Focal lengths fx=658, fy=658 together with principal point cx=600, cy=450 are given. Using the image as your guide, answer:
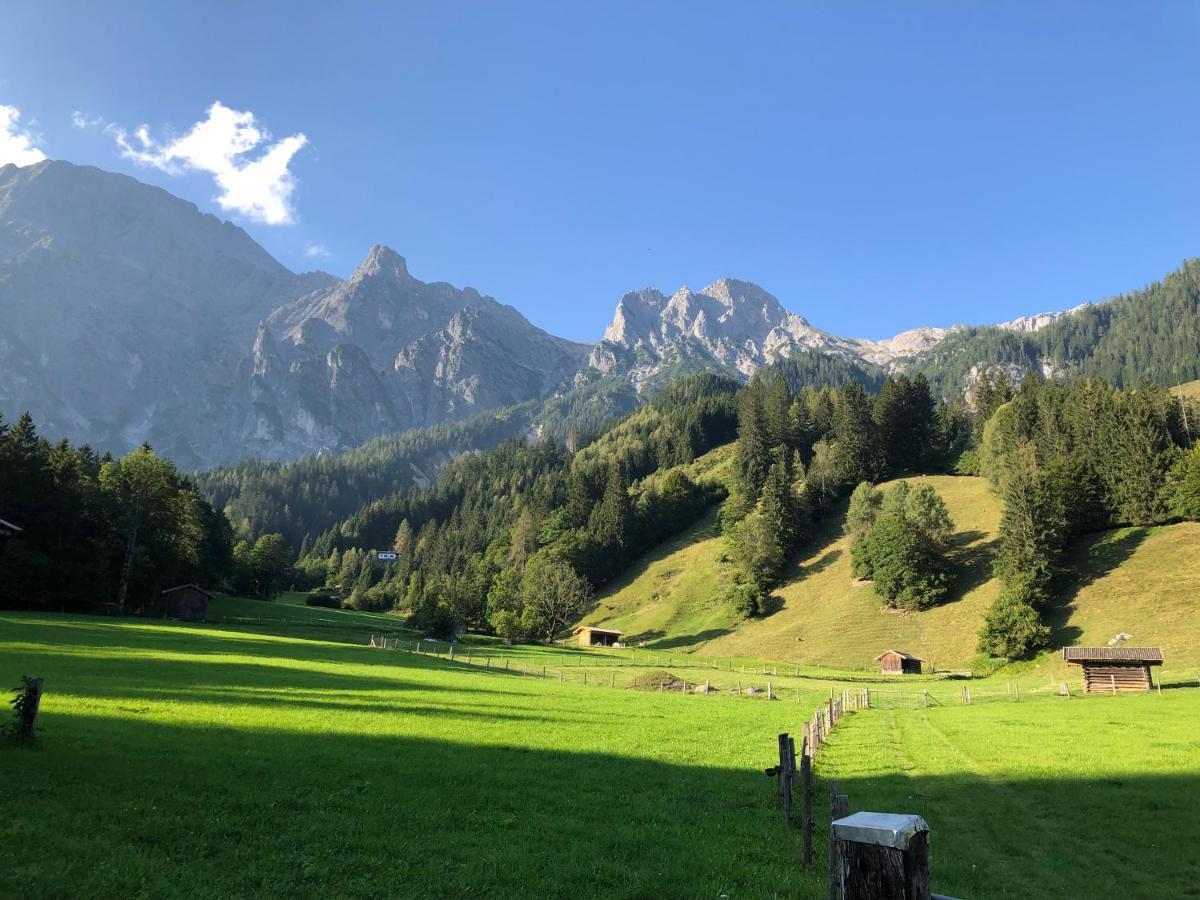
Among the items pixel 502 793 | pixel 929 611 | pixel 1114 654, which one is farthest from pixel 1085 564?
pixel 502 793

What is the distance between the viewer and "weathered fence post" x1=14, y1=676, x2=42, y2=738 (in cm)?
1669

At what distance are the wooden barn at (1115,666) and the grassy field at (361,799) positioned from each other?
119ft

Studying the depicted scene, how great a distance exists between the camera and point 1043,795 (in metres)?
20.5

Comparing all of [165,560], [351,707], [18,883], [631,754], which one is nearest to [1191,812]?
[631,754]

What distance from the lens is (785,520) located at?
422 feet

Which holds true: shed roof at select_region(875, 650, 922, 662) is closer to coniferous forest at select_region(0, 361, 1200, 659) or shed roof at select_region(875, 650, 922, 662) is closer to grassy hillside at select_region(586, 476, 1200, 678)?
grassy hillside at select_region(586, 476, 1200, 678)

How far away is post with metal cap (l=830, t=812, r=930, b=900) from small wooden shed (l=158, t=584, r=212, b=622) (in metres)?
105

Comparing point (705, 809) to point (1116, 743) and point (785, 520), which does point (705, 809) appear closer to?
point (1116, 743)

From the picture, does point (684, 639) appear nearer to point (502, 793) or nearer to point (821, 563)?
point (821, 563)

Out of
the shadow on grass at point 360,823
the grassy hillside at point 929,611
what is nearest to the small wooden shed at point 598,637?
the grassy hillside at point 929,611

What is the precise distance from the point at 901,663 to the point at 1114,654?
3001 centimetres

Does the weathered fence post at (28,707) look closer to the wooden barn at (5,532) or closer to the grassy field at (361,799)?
the grassy field at (361,799)

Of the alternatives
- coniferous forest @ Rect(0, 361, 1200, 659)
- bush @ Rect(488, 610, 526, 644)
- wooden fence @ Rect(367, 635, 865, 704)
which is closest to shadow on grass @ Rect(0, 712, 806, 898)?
wooden fence @ Rect(367, 635, 865, 704)

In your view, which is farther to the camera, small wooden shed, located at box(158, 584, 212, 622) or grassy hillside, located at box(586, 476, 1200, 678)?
small wooden shed, located at box(158, 584, 212, 622)
